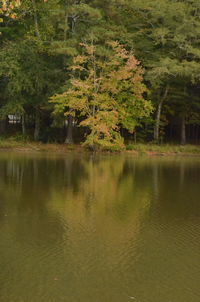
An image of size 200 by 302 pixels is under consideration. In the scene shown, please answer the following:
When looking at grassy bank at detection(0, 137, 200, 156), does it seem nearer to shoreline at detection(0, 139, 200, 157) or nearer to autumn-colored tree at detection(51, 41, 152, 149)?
shoreline at detection(0, 139, 200, 157)

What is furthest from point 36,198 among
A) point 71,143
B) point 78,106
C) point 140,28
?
point 140,28

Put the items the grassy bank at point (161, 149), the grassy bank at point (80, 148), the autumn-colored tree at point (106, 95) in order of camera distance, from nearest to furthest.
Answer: the autumn-colored tree at point (106, 95)
the grassy bank at point (80, 148)
the grassy bank at point (161, 149)

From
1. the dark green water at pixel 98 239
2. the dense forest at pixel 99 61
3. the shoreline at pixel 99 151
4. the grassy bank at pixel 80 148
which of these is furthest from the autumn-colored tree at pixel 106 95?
the dark green water at pixel 98 239

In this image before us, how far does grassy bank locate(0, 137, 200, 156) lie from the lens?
2875 centimetres

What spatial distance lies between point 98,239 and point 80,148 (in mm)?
20698

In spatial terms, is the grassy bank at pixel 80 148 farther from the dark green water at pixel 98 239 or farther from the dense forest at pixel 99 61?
the dark green water at pixel 98 239

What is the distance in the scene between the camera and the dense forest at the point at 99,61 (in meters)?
27.9

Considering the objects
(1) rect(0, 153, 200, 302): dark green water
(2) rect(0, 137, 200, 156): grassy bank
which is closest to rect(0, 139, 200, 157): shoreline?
(2) rect(0, 137, 200, 156): grassy bank

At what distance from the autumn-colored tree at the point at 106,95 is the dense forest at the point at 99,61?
0.06 meters

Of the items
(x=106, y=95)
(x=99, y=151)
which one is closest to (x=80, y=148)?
(x=99, y=151)

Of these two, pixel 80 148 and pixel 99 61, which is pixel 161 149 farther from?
pixel 99 61

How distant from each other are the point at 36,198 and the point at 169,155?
57.0ft

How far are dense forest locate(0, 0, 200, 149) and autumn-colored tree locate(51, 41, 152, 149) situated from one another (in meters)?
0.06

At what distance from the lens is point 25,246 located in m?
7.84
